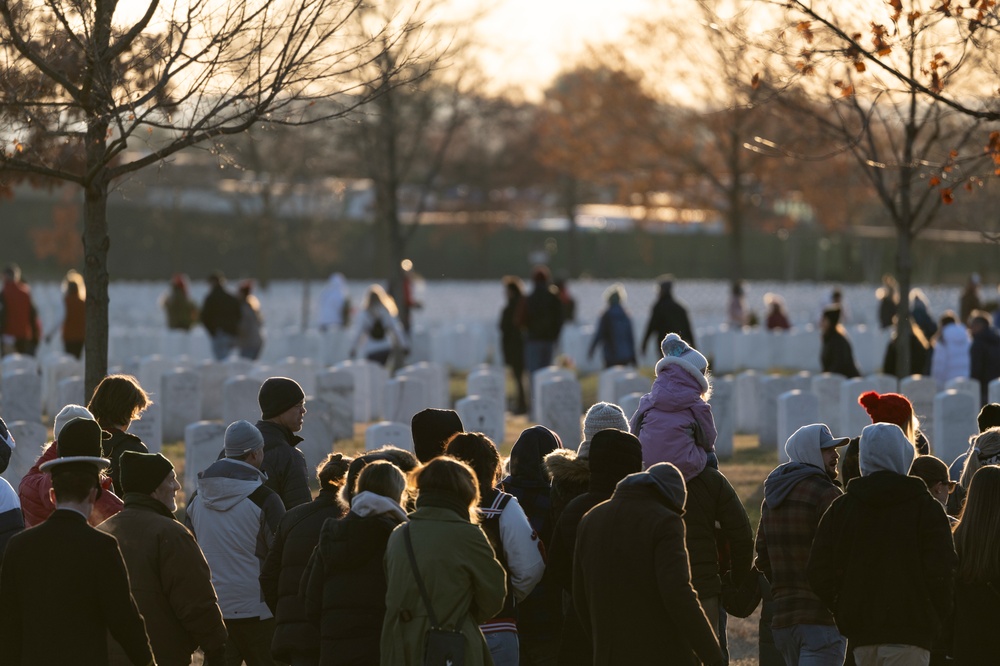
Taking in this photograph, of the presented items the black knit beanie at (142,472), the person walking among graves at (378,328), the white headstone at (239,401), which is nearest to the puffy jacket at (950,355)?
the person walking among graves at (378,328)

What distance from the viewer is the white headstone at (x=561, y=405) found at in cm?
1517

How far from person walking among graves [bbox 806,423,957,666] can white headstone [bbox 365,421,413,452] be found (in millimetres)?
6092

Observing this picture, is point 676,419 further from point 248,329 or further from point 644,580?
point 248,329

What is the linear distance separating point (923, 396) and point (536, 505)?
944 cm

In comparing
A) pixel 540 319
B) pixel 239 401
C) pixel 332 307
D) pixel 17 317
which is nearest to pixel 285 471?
pixel 239 401

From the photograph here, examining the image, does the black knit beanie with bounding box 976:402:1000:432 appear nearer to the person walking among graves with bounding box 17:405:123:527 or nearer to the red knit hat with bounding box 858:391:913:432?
the red knit hat with bounding box 858:391:913:432

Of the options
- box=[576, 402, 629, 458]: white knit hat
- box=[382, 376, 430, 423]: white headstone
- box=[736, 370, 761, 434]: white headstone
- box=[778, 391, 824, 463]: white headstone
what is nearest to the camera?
box=[576, 402, 629, 458]: white knit hat

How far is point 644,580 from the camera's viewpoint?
5.14 m

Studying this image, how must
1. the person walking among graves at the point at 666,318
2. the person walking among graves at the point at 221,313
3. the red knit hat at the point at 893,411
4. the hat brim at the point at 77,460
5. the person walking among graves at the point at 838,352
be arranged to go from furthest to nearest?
the person walking among graves at the point at 221,313 → the person walking among graves at the point at 666,318 → the person walking among graves at the point at 838,352 → the red knit hat at the point at 893,411 → the hat brim at the point at 77,460

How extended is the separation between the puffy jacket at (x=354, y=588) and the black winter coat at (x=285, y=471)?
5.50 feet

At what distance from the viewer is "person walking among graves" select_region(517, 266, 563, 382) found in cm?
1886

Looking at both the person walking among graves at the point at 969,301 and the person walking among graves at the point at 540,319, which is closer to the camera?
the person walking among graves at the point at 540,319

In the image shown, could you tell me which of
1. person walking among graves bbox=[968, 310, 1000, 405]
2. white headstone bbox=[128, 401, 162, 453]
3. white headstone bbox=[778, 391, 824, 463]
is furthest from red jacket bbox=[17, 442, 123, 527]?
person walking among graves bbox=[968, 310, 1000, 405]

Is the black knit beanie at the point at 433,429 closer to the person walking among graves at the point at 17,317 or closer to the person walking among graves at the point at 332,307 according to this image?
the person walking among graves at the point at 17,317
